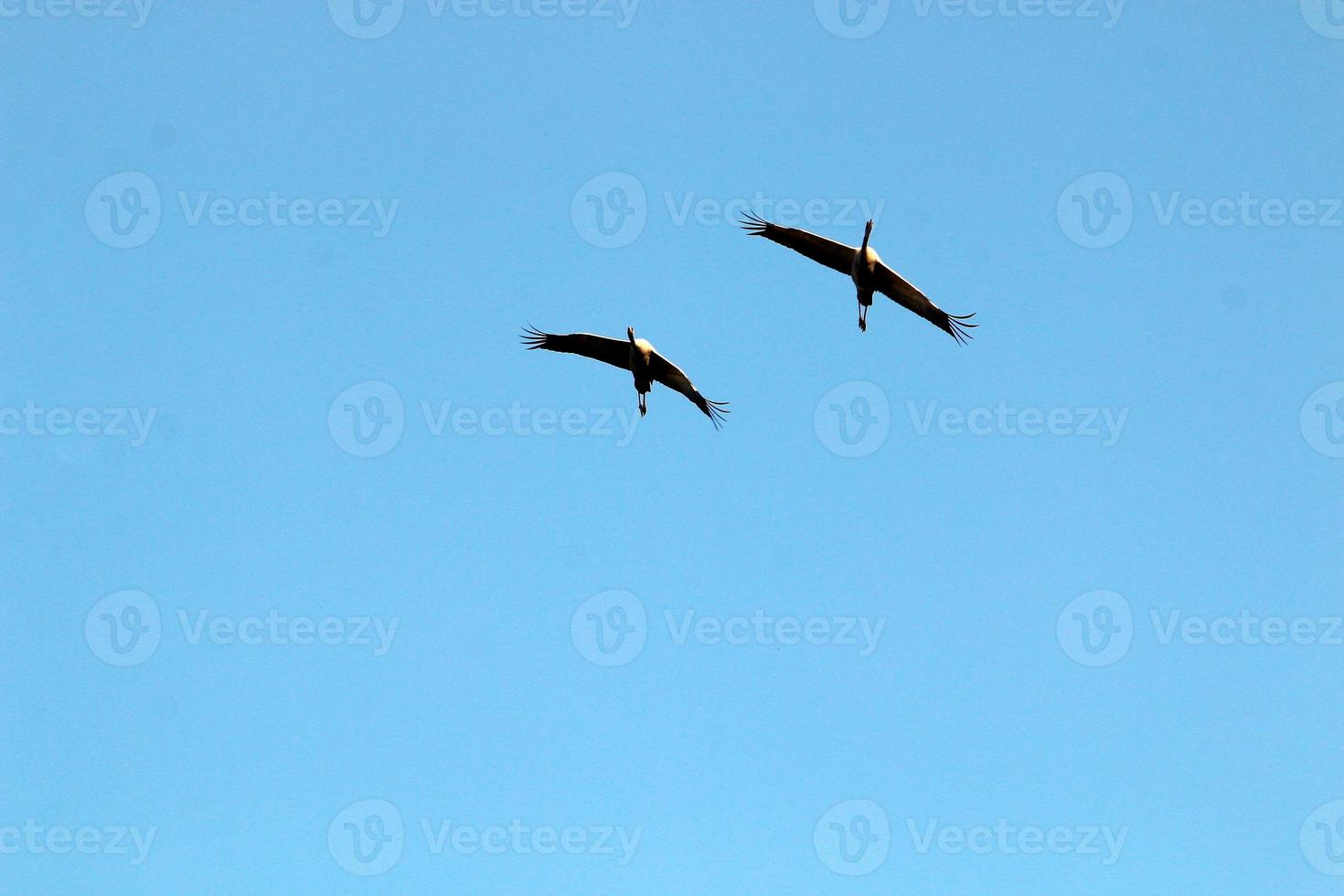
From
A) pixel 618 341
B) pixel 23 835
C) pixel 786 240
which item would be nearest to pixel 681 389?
pixel 618 341

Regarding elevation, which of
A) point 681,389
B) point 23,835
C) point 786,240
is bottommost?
point 23,835

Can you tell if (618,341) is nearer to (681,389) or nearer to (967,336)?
(681,389)

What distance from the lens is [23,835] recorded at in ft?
111

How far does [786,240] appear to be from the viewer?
3212 centimetres

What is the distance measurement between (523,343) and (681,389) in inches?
145

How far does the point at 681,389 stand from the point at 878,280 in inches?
202

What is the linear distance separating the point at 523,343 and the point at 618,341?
2.39 metres

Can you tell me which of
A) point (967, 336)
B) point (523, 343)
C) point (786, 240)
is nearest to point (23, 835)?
point (523, 343)

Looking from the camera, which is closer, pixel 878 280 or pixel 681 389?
pixel 878 280

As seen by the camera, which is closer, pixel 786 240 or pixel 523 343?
pixel 786 240

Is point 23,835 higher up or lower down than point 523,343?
lower down

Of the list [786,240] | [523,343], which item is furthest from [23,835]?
[786,240]

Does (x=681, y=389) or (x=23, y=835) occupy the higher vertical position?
(x=681, y=389)

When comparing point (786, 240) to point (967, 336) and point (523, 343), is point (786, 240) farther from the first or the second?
point (523, 343)
